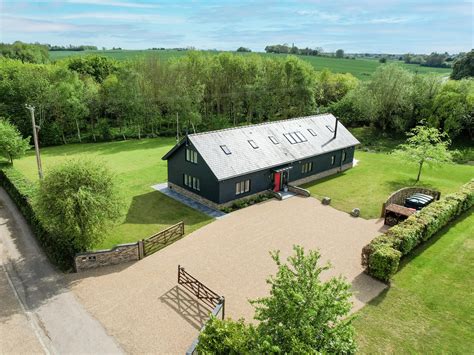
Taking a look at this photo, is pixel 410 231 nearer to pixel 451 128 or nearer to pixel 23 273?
pixel 23 273

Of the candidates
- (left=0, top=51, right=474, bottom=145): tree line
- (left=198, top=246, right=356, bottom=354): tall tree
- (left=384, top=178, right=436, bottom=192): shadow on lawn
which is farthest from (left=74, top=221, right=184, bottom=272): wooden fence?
(left=0, top=51, right=474, bottom=145): tree line

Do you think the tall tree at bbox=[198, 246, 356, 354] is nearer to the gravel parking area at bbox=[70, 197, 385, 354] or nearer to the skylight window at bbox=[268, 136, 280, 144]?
the gravel parking area at bbox=[70, 197, 385, 354]

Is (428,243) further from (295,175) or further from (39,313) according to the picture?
(39,313)

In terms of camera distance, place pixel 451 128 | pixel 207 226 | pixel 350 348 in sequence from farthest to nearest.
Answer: pixel 451 128 → pixel 207 226 → pixel 350 348

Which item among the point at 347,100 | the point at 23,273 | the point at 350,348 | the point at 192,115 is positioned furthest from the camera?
the point at 347,100

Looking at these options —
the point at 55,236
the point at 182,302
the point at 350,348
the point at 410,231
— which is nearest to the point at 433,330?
the point at 410,231

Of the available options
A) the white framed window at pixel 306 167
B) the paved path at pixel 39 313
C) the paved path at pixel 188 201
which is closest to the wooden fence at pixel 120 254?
the paved path at pixel 39 313
